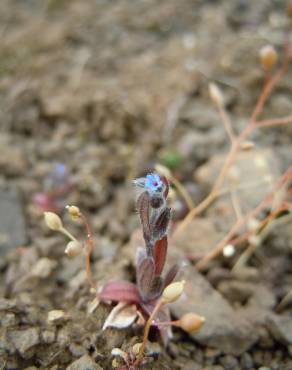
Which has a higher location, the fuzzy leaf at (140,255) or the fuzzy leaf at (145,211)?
the fuzzy leaf at (145,211)

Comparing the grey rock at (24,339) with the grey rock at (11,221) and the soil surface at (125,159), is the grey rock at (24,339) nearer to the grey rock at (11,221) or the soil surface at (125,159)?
the soil surface at (125,159)

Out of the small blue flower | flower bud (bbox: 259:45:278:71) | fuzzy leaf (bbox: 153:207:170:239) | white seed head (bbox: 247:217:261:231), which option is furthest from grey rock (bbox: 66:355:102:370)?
flower bud (bbox: 259:45:278:71)

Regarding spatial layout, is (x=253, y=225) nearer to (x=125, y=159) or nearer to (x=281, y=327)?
(x=281, y=327)

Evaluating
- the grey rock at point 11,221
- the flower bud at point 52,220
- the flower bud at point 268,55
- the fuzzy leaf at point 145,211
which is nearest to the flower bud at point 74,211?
the flower bud at point 52,220

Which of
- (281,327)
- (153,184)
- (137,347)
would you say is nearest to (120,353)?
(137,347)

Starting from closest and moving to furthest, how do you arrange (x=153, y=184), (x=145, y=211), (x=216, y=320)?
(x=153, y=184) < (x=145, y=211) < (x=216, y=320)
